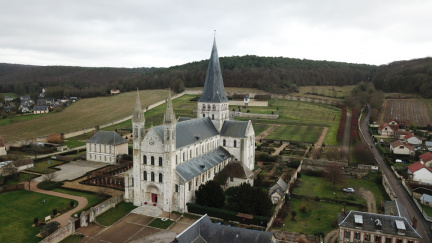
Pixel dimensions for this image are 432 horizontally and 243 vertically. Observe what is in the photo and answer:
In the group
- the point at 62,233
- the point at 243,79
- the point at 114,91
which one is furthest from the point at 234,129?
the point at 114,91

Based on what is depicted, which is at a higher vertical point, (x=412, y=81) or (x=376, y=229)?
(x=412, y=81)

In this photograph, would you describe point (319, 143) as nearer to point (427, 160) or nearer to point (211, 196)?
point (427, 160)

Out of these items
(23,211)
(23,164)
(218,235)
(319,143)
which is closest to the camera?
(218,235)

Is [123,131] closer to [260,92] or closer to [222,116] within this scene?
[222,116]

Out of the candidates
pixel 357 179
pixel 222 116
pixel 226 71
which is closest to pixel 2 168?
pixel 222 116

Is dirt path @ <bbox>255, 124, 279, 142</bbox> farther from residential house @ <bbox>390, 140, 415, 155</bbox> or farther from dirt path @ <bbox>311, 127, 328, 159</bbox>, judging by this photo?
residential house @ <bbox>390, 140, 415, 155</bbox>

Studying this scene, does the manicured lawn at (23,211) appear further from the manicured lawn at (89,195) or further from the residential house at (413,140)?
the residential house at (413,140)
